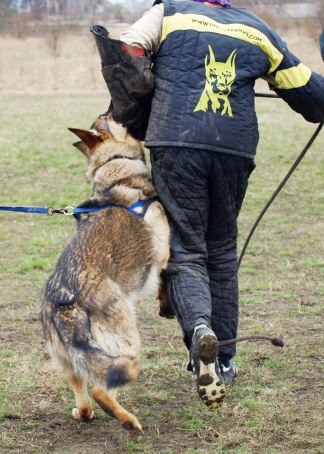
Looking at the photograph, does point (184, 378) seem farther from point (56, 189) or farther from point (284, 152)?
point (284, 152)

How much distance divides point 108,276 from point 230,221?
2.57 feet

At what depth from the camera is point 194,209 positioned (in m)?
3.35

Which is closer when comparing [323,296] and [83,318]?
[83,318]

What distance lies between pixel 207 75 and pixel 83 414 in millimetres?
1816

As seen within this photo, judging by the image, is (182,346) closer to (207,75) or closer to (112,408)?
(112,408)

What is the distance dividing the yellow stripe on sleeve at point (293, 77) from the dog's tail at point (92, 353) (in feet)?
5.05

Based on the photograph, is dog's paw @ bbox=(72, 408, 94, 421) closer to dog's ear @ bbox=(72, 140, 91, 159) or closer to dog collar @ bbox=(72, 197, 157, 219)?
dog collar @ bbox=(72, 197, 157, 219)

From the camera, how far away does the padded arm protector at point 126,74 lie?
128 inches

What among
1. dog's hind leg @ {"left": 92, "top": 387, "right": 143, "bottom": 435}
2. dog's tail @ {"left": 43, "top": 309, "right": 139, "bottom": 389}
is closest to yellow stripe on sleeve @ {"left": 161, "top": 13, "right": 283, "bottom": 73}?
dog's tail @ {"left": 43, "top": 309, "right": 139, "bottom": 389}

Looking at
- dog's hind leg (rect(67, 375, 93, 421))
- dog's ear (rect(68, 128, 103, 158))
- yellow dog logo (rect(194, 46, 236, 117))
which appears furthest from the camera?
dog's ear (rect(68, 128, 103, 158))

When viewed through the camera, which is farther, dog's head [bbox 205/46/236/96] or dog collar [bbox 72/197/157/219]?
dog collar [bbox 72/197/157/219]

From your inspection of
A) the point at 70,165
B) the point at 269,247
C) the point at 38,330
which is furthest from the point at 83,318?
the point at 70,165

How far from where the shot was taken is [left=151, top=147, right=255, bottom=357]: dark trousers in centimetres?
325

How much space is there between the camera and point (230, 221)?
356 cm
